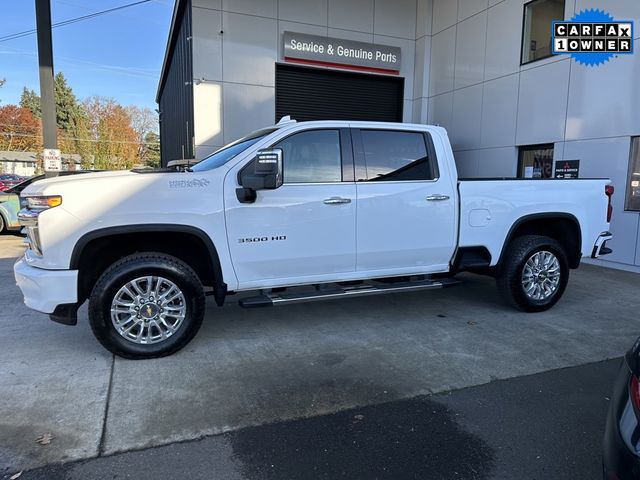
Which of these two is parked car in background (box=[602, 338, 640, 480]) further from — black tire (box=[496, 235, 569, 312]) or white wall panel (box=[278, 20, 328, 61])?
white wall panel (box=[278, 20, 328, 61])

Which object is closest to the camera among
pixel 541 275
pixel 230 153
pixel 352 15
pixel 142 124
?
pixel 230 153

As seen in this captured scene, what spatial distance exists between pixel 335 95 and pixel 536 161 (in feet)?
18.5

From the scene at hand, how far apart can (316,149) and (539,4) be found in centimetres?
863

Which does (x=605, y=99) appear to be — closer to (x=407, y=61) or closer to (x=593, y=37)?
(x=593, y=37)

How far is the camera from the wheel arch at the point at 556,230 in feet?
18.3

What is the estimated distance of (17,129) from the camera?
242 feet

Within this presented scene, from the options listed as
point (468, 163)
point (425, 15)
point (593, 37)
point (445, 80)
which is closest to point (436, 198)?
point (593, 37)

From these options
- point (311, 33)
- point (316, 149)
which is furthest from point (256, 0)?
point (316, 149)

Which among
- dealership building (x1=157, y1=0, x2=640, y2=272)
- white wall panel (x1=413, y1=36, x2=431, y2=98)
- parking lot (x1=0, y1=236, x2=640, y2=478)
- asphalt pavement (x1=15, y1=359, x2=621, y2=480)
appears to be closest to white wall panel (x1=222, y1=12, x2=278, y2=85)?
dealership building (x1=157, y1=0, x2=640, y2=272)

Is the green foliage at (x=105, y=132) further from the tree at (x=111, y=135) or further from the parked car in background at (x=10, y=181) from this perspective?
the parked car in background at (x=10, y=181)

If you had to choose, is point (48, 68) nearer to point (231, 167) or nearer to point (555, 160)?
point (231, 167)

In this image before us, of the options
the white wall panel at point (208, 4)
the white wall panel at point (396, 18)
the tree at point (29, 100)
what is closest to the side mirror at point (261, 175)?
the white wall panel at point (208, 4)

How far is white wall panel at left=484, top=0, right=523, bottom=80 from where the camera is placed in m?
10.9

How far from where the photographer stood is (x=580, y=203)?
18.9 feet
